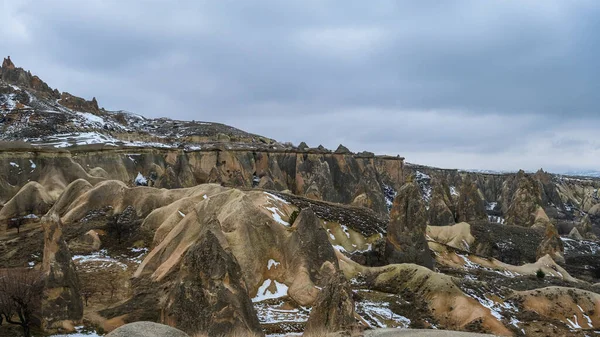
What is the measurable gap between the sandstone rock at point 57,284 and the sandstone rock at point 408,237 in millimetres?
23371

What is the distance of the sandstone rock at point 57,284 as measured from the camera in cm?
1574

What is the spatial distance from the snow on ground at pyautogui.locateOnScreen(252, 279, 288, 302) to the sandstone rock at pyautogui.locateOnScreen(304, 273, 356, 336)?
6701 mm

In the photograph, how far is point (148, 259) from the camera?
80.2 feet

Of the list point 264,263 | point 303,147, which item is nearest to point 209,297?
point 264,263

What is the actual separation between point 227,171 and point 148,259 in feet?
A: 213

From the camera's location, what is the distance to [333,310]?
14.8m

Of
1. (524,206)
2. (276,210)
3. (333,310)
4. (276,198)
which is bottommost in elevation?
(333,310)

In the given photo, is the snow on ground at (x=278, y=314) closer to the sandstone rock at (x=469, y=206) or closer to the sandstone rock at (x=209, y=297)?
the sandstone rock at (x=209, y=297)

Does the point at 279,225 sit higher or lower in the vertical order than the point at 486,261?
higher

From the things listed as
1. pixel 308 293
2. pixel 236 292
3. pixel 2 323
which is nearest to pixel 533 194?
pixel 308 293

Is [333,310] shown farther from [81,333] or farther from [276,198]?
[276,198]

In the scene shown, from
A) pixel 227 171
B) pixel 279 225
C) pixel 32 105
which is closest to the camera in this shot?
pixel 279 225

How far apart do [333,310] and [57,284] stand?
10.6 m

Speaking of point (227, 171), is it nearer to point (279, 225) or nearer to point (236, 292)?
point (279, 225)
